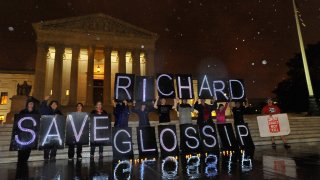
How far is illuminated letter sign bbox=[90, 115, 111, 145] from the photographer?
9.74 metres

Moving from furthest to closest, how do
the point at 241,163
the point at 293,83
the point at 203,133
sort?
the point at 293,83 → the point at 203,133 → the point at 241,163

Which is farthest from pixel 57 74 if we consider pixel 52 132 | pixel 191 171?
pixel 191 171

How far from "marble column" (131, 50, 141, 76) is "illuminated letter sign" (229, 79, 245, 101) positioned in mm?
37657

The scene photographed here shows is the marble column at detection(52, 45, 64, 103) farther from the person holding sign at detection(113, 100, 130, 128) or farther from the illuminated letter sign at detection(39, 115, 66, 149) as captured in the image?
the illuminated letter sign at detection(39, 115, 66, 149)

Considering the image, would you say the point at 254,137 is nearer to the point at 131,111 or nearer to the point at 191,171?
the point at 131,111

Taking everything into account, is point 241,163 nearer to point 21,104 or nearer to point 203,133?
point 203,133

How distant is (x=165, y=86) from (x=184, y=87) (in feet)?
3.01

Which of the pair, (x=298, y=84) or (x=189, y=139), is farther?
(x=298, y=84)

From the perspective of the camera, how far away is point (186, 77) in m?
11.5

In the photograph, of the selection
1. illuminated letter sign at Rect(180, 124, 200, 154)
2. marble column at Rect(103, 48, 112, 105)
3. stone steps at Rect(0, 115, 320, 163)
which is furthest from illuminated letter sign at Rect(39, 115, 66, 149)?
marble column at Rect(103, 48, 112, 105)

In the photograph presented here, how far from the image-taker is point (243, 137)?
11102mm

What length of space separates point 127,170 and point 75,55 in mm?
43494

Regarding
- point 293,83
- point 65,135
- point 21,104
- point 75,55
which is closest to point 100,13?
point 75,55

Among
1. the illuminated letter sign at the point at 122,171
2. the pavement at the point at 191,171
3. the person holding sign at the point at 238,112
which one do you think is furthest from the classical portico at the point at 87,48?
the pavement at the point at 191,171
